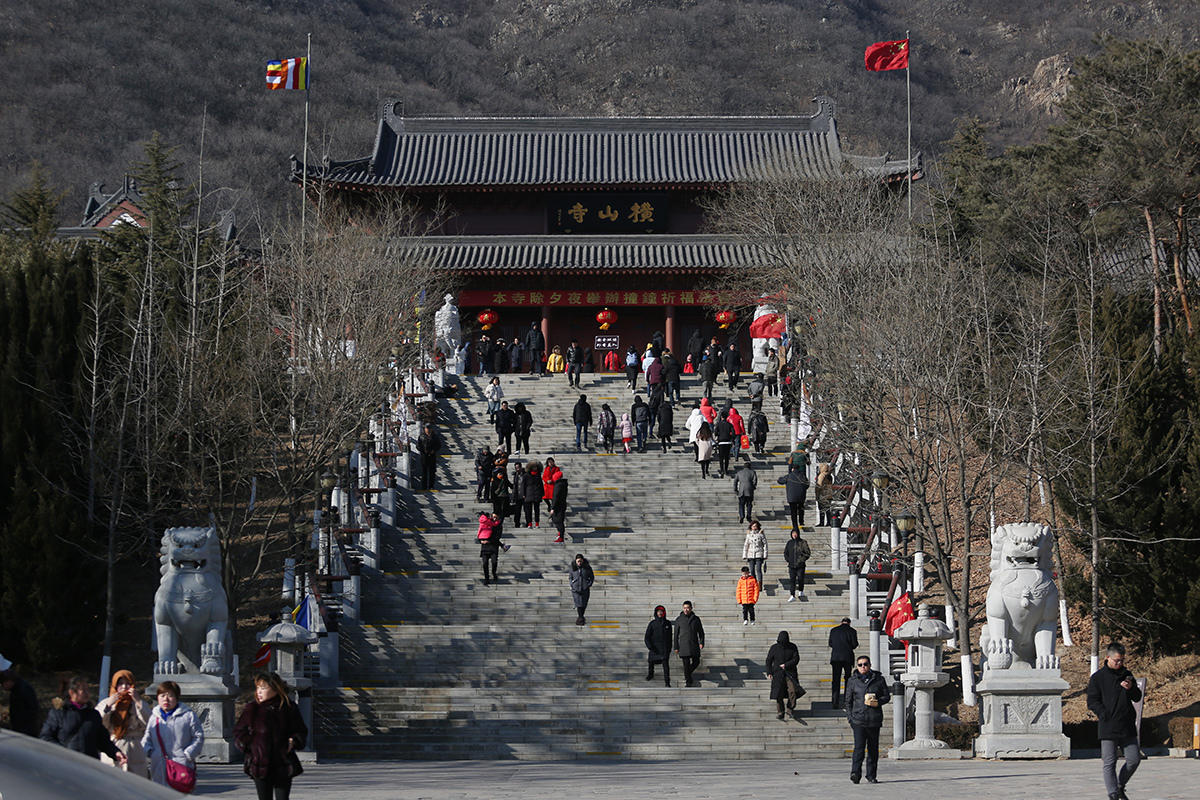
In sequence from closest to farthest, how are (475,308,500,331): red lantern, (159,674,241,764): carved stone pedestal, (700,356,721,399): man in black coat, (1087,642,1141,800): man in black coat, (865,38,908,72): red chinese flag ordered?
(1087,642,1141,800): man in black coat
(159,674,241,764): carved stone pedestal
(700,356,721,399): man in black coat
(865,38,908,72): red chinese flag
(475,308,500,331): red lantern

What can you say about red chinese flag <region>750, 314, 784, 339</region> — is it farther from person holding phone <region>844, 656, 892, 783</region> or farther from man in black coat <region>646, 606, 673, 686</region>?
person holding phone <region>844, 656, 892, 783</region>

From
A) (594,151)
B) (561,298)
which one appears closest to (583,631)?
(561,298)

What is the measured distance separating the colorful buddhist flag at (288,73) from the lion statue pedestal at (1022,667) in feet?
89.3

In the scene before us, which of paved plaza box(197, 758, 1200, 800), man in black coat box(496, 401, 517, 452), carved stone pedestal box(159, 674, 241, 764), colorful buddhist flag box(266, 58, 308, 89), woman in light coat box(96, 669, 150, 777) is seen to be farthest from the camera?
colorful buddhist flag box(266, 58, 308, 89)

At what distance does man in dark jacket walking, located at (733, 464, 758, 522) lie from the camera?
1025 inches

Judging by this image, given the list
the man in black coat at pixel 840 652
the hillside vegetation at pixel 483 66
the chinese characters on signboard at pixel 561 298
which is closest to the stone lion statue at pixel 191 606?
the man in black coat at pixel 840 652

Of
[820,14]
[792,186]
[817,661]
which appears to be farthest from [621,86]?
→ [817,661]

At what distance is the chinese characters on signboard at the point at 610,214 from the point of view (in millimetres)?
47094

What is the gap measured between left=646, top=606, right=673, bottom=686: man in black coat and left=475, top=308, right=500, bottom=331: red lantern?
80.5 feet

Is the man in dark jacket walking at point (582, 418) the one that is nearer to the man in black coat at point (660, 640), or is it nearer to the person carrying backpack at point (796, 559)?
the person carrying backpack at point (796, 559)

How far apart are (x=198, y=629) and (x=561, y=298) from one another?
92.6 ft

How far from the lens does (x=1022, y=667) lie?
56.6 ft

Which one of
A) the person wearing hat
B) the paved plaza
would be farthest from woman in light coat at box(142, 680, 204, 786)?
the paved plaza

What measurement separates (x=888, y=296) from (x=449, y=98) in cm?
7708
